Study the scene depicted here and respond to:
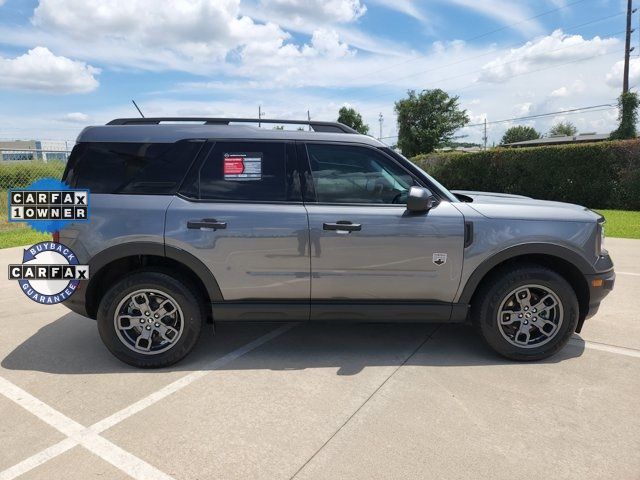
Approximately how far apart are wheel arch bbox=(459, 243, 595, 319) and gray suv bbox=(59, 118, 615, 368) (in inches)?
0.5

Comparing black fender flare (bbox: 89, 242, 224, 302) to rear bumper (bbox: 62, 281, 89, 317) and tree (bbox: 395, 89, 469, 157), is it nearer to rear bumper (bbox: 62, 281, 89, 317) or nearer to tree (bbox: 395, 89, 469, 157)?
rear bumper (bbox: 62, 281, 89, 317)

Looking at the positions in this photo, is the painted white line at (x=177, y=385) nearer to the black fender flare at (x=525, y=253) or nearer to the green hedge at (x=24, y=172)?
the black fender flare at (x=525, y=253)

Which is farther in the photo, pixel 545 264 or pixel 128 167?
pixel 545 264

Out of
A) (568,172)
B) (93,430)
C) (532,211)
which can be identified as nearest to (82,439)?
(93,430)

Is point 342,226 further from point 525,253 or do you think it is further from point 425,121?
point 425,121

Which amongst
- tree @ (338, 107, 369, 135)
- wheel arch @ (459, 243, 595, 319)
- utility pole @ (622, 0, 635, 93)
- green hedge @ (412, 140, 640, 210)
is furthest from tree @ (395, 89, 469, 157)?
wheel arch @ (459, 243, 595, 319)

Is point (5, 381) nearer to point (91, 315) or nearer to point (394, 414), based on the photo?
point (91, 315)

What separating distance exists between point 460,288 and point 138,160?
269 centimetres

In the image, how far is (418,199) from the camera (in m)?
3.42

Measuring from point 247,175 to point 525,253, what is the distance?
222cm

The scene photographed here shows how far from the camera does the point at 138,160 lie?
3.59m

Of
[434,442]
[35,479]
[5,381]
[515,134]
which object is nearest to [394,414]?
[434,442]

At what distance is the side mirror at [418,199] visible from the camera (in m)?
3.42

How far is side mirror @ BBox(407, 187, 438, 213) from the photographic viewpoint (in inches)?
135
